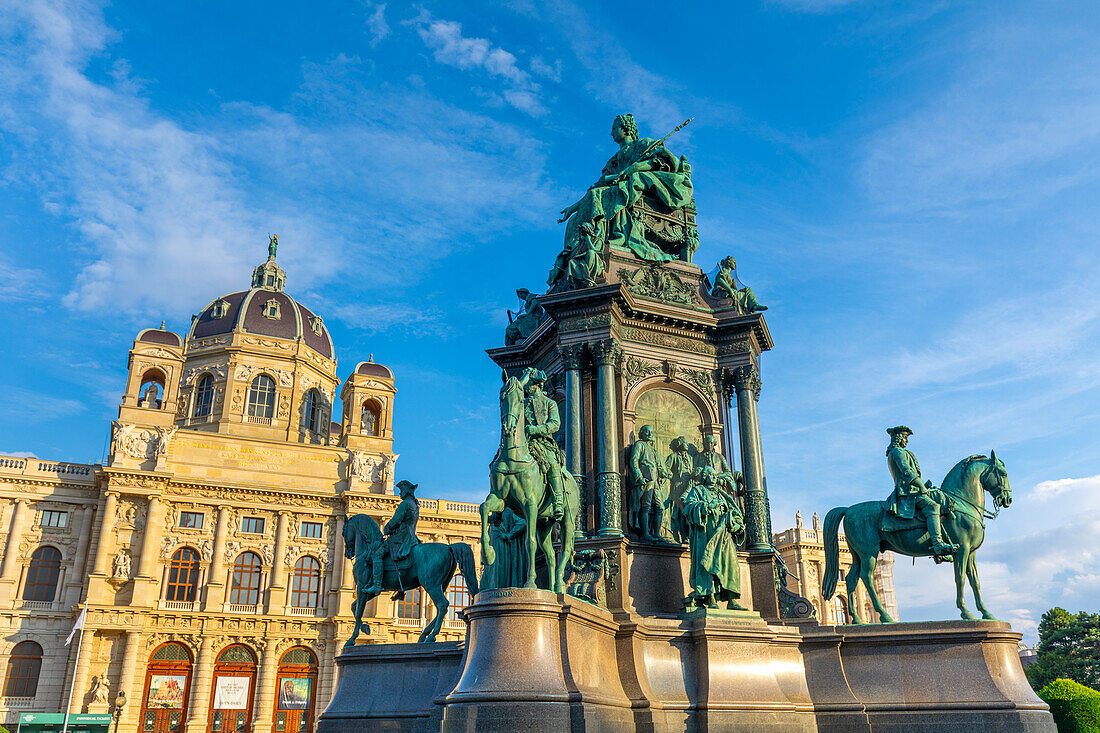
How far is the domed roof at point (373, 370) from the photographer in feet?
205

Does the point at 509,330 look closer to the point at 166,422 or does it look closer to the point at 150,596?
the point at 150,596

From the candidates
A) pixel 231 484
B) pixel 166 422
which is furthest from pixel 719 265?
pixel 166 422

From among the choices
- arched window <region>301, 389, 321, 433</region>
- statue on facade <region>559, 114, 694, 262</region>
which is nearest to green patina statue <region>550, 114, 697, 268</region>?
statue on facade <region>559, 114, 694, 262</region>

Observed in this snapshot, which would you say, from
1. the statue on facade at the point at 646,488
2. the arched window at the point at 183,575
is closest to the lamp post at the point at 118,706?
the arched window at the point at 183,575

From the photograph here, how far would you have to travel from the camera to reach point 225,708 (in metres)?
47.5

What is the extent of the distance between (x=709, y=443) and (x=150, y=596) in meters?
43.6

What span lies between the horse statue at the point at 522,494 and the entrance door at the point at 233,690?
1707 inches

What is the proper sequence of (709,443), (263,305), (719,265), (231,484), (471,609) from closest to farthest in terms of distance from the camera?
1. (471,609)
2. (709,443)
3. (719,265)
4. (231,484)
5. (263,305)

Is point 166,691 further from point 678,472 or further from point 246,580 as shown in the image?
point 678,472

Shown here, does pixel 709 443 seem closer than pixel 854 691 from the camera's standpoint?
No

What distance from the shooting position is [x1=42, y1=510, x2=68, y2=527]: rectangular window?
49.8 meters

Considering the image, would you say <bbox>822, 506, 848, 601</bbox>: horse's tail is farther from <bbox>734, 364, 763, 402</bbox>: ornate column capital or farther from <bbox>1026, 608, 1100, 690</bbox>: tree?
<bbox>1026, 608, 1100, 690</bbox>: tree

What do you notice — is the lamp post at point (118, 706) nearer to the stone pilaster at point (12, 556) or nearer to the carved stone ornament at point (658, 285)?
the stone pilaster at point (12, 556)

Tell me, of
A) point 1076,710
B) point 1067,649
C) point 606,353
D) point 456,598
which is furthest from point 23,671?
point 1067,649
